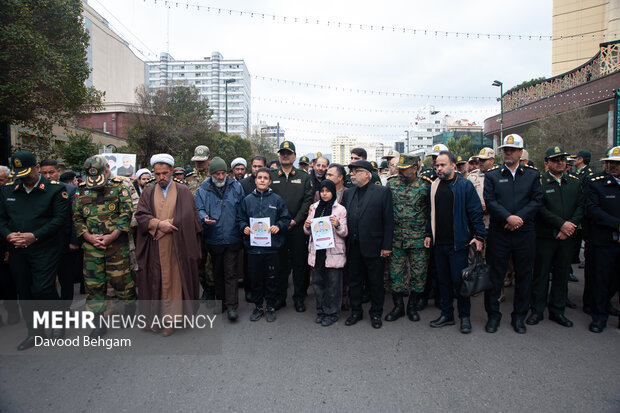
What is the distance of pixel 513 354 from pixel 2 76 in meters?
13.0

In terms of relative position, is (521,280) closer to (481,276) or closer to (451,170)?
(481,276)

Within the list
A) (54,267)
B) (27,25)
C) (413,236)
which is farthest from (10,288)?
(27,25)

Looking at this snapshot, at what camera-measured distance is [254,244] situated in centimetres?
509

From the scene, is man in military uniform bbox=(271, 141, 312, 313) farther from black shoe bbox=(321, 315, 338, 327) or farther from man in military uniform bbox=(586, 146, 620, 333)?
man in military uniform bbox=(586, 146, 620, 333)

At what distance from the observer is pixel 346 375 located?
357 centimetres

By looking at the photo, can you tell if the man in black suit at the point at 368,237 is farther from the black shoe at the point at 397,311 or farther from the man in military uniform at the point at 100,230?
the man in military uniform at the point at 100,230

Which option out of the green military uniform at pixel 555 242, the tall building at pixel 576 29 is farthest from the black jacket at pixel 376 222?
the tall building at pixel 576 29

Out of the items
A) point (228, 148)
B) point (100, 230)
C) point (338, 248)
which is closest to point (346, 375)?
point (338, 248)

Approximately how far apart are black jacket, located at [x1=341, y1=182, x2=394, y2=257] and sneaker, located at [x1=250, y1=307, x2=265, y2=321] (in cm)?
173

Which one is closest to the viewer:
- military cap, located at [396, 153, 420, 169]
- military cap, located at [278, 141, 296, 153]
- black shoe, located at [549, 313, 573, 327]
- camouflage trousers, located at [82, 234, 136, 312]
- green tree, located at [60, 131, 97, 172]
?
camouflage trousers, located at [82, 234, 136, 312]

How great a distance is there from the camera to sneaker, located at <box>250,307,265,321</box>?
16.7 feet

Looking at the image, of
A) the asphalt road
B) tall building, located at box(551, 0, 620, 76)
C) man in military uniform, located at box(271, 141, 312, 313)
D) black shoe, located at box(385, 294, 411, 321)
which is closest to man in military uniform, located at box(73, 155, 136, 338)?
the asphalt road

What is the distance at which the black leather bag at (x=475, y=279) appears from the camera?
4.38 metres

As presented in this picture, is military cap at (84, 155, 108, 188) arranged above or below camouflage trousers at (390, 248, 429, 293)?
above
